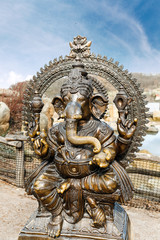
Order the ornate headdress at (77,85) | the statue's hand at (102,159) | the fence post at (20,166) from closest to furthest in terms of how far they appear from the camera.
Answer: the statue's hand at (102,159) < the ornate headdress at (77,85) < the fence post at (20,166)

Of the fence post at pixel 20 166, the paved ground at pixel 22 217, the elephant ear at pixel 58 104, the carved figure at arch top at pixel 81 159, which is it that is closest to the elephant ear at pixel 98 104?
the carved figure at arch top at pixel 81 159

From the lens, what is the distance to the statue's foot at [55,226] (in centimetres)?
167

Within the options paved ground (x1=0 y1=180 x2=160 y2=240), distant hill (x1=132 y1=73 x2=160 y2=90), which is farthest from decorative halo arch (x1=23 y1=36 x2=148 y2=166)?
distant hill (x1=132 y1=73 x2=160 y2=90)

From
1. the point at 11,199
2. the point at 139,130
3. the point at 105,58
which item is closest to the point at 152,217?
the point at 139,130

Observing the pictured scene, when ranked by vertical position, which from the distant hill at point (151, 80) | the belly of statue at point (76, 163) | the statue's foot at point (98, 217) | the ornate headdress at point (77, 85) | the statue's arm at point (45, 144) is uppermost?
the distant hill at point (151, 80)

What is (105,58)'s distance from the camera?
2166mm

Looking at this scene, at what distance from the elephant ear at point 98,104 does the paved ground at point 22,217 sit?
1567 mm

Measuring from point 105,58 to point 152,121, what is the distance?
14.2 meters

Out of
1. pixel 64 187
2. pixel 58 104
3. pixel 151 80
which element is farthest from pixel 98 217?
pixel 151 80

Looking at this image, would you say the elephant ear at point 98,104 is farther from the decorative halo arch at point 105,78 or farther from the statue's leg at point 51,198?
the statue's leg at point 51,198

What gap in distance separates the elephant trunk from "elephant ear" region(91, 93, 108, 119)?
1.04 feet

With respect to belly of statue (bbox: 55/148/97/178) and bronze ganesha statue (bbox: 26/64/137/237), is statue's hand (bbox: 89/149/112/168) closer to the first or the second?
bronze ganesha statue (bbox: 26/64/137/237)

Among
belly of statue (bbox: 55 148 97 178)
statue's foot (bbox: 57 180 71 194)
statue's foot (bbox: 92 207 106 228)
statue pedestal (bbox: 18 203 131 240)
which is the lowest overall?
statue pedestal (bbox: 18 203 131 240)

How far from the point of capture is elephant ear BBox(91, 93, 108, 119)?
1.82 m
